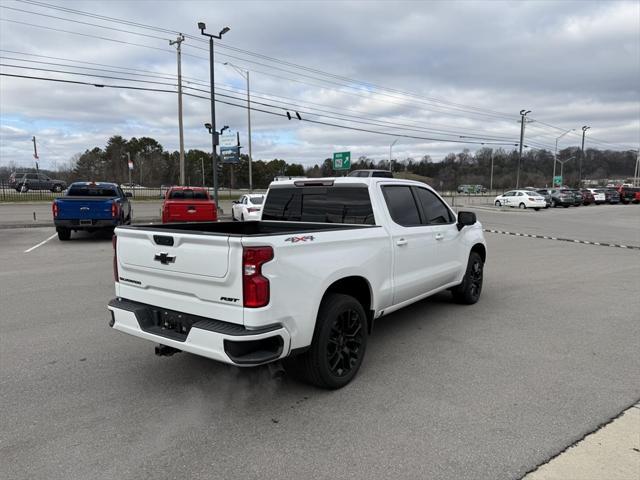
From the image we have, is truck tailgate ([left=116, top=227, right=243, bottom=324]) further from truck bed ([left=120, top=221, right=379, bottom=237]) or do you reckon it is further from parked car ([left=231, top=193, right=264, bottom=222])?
parked car ([left=231, top=193, right=264, bottom=222])

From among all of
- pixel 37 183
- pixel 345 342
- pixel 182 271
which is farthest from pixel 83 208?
pixel 37 183

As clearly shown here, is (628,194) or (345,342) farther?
(628,194)

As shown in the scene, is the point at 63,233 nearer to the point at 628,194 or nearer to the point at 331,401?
the point at 331,401

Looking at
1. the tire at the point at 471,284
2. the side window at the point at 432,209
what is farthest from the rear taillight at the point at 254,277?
the tire at the point at 471,284

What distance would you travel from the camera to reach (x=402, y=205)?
520 centimetres

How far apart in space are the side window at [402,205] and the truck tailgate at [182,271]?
2220mm

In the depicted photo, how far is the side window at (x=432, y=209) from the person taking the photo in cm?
564

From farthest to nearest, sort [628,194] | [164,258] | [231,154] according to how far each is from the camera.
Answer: [628,194] → [231,154] → [164,258]

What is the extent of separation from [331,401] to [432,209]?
9.80 feet

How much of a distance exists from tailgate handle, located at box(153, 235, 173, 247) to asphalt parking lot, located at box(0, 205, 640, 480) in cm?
130

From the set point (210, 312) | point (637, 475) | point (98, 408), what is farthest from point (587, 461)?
point (98, 408)

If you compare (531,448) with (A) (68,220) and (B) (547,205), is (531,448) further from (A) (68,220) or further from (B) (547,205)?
(B) (547,205)

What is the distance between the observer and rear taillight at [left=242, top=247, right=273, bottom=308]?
3186 millimetres

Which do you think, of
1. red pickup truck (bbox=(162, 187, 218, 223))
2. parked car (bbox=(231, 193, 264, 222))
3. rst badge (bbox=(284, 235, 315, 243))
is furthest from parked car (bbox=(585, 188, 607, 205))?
rst badge (bbox=(284, 235, 315, 243))
